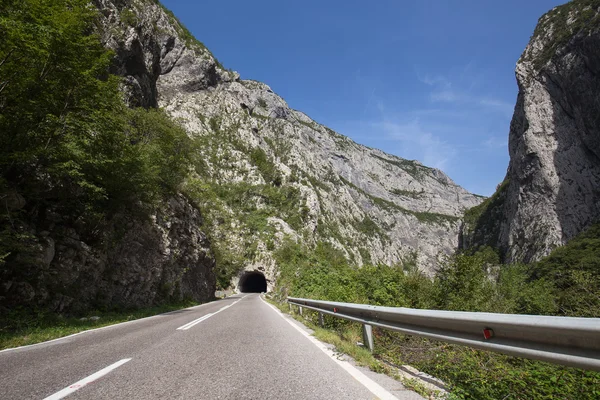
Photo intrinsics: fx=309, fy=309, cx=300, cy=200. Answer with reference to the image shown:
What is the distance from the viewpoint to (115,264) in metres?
16.1

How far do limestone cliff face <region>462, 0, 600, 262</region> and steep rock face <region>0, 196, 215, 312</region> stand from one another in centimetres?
8724

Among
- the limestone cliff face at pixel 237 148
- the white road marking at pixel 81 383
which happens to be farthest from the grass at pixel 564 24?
the white road marking at pixel 81 383

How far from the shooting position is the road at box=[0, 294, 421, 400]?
135 inches

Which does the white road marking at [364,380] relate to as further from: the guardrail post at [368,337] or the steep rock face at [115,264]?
the steep rock face at [115,264]

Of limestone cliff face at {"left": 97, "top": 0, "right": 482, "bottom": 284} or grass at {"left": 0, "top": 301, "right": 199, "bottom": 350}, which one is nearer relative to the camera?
grass at {"left": 0, "top": 301, "right": 199, "bottom": 350}

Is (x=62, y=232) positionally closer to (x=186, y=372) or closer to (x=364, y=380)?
(x=186, y=372)

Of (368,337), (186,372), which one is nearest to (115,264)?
(186,372)

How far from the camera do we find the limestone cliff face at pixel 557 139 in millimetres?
74562

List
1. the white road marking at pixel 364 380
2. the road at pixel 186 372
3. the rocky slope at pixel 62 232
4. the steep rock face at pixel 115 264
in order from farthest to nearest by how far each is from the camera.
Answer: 1. the steep rock face at pixel 115 264
2. the rocky slope at pixel 62 232
3. the road at pixel 186 372
4. the white road marking at pixel 364 380

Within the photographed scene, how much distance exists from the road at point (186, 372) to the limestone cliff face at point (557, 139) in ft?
311

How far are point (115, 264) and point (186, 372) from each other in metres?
14.3

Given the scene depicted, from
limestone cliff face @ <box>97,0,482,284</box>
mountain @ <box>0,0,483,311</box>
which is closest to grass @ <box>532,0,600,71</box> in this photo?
limestone cliff face @ <box>97,0,482,284</box>

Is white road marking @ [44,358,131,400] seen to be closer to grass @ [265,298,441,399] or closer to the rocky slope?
grass @ [265,298,441,399]

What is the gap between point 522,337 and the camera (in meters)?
2.59
